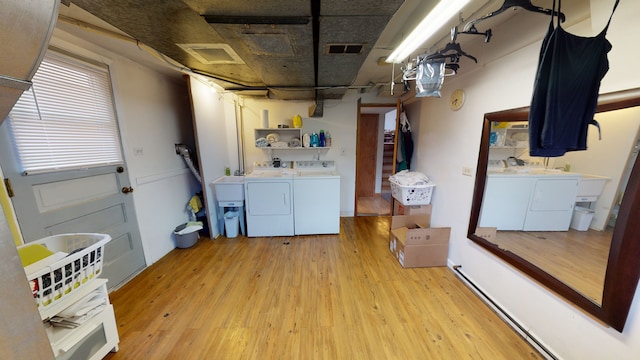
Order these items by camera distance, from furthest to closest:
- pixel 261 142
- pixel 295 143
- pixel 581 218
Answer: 1. pixel 295 143
2. pixel 261 142
3. pixel 581 218

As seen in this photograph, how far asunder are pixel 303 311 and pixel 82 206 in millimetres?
2088

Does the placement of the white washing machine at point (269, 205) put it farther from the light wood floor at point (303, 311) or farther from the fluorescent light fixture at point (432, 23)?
the fluorescent light fixture at point (432, 23)

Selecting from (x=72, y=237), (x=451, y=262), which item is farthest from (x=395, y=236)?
(x=72, y=237)

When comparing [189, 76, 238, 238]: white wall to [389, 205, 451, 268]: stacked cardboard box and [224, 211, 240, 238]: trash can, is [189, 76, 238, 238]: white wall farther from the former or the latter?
[389, 205, 451, 268]: stacked cardboard box

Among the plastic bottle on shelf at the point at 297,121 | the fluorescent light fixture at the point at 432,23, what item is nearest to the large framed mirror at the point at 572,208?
the fluorescent light fixture at the point at 432,23

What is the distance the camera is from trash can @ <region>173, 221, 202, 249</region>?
2713mm

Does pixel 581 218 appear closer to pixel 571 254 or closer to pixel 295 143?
pixel 571 254

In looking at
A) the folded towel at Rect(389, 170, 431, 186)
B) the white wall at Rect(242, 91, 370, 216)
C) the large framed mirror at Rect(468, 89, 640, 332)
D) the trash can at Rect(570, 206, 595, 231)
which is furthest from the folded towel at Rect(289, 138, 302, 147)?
the trash can at Rect(570, 206, 595, 231)

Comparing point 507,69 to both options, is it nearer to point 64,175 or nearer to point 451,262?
point 451,262

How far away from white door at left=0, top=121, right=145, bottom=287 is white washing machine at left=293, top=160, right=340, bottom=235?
187cm

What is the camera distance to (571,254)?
136cm

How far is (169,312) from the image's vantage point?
5.76ft

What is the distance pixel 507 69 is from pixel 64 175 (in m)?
3.65

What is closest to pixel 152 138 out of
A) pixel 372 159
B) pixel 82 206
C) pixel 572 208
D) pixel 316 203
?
pixel 82 206
